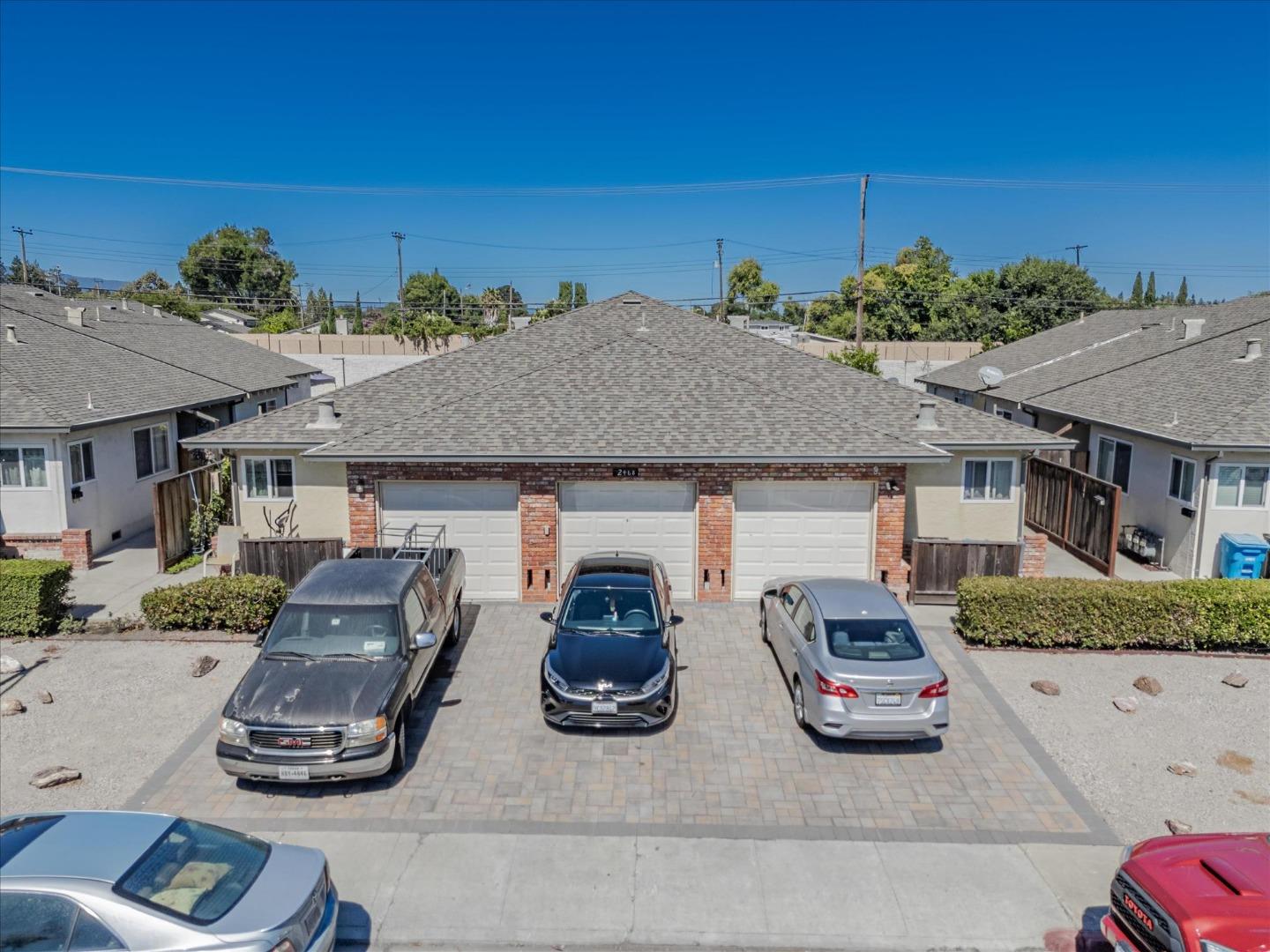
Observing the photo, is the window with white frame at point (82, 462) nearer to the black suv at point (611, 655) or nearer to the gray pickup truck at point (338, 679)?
the gray pickup truck at point (338, 679)

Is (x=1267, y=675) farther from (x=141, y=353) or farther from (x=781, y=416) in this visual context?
(x=141, y=353)

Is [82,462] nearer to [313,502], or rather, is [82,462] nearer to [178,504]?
[178,504]

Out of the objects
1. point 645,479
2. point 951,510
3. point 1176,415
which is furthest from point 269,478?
point 1176,415

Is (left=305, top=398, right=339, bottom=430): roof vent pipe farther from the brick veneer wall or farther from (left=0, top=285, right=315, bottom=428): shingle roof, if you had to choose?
(left=0, top=285, right=315, bottom=428): shingle roof

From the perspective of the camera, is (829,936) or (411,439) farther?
(411,439)

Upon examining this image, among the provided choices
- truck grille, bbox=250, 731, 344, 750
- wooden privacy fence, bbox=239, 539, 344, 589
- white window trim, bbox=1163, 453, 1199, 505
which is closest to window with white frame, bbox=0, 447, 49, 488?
wooden privacy fence, bbox=239, 539, 344, 589

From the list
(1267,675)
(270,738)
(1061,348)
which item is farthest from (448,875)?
(1061,348)
